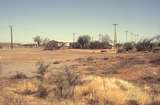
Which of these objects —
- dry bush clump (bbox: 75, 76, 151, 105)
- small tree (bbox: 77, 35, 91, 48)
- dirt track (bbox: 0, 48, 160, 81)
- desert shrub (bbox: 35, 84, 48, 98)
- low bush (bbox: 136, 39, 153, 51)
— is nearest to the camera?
dry bush clump (bbox: 75, 76, 151, 105)

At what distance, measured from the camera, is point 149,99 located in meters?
15.3

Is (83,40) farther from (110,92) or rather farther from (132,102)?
(132,102)

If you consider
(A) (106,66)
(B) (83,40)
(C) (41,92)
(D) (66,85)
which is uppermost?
(B) (83,40)

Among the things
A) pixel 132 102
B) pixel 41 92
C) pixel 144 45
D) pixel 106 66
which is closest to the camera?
pixel 132 102

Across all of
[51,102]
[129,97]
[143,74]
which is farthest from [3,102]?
[143,74]

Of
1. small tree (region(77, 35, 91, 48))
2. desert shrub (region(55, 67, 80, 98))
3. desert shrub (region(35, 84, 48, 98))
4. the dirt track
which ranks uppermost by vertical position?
small tree (region(77, 35, 91, 48))

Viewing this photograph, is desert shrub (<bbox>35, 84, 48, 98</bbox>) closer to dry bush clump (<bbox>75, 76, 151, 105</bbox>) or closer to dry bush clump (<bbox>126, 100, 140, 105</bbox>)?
dry bush clump (<bbox>75, 76, 151, 105</bbox>)

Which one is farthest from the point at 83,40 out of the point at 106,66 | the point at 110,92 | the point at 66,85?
the point at 110,92

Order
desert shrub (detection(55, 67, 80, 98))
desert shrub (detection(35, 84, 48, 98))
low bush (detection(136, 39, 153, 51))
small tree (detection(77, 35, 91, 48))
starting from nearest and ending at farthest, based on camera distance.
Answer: desert shrub (detection(55, 67, 80, 98))
desert shrub (detection(35, 84, 48, 98))
low bush (detection(136, 39, 153, 51))
small tree (detection(77, 35, 91, 48))

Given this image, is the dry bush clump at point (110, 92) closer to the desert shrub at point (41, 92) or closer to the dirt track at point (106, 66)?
the desert shrub at point (41, 92)

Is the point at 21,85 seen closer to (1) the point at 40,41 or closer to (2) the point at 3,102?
(2) the point at 3,102

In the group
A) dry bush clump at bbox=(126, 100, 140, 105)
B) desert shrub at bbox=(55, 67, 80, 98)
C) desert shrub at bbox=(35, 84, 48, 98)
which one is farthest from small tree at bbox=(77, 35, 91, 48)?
dry bush clump at bbox=(126, 100, 140, 105)

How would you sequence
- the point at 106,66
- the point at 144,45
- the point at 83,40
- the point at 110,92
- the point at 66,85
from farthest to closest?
the point at 83,40, the point at 144,45, the point at 106,66, the point at 66,85, the point at 110,92

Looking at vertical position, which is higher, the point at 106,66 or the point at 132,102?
the point at 132,102
